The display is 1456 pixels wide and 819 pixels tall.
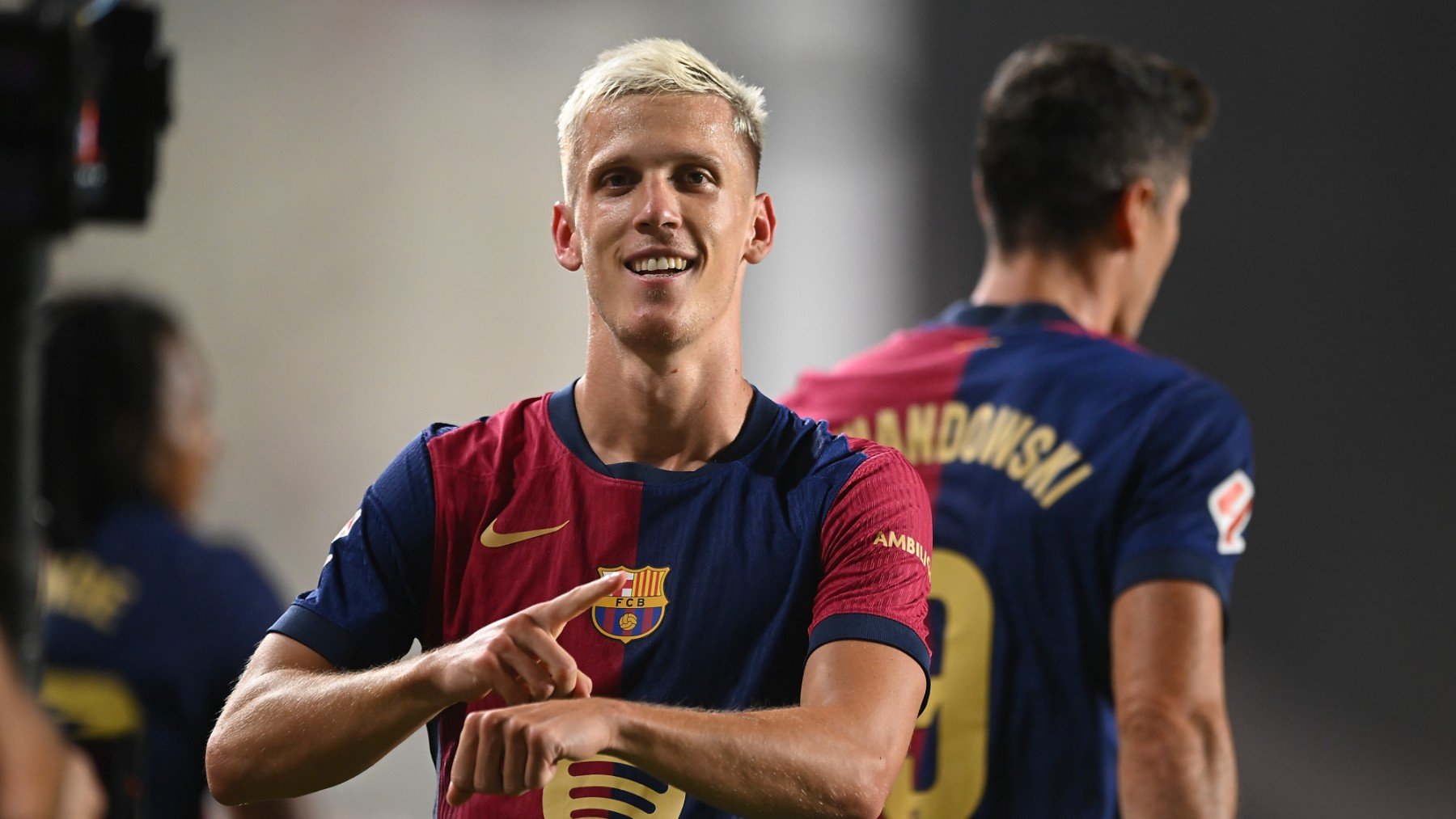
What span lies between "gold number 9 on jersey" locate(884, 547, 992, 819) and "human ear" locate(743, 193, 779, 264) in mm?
922

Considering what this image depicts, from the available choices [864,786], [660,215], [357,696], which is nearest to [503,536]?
[357,696]

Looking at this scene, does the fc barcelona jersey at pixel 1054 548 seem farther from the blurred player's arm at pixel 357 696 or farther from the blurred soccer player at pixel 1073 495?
the blurred player's arm at pixel 357 696

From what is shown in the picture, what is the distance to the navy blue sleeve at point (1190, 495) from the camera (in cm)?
237

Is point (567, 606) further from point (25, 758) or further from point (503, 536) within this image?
point (25, 758)

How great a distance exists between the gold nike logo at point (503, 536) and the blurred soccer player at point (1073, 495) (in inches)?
39.3

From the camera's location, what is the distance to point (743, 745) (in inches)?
57.4

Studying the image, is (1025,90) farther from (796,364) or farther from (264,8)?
(264,8)

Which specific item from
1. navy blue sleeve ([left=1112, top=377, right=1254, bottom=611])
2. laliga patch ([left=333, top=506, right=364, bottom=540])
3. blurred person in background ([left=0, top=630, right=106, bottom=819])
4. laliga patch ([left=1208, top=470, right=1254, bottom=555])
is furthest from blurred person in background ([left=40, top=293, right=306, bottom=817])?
laliga patch ([left=1208, top=470, right=1254, bottom=555])

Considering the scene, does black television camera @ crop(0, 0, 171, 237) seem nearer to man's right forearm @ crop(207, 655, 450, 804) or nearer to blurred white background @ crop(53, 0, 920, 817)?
man's right forearm @ crop(207, 655, 450, 804)

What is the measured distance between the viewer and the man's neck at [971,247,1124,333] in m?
2.85

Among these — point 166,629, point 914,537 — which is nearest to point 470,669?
point 914,537

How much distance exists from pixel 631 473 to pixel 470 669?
39 cm

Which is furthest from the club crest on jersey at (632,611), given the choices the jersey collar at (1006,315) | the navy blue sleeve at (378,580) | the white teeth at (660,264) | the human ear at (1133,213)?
the human ear at (1133,213)

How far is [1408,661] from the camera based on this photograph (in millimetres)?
5828
